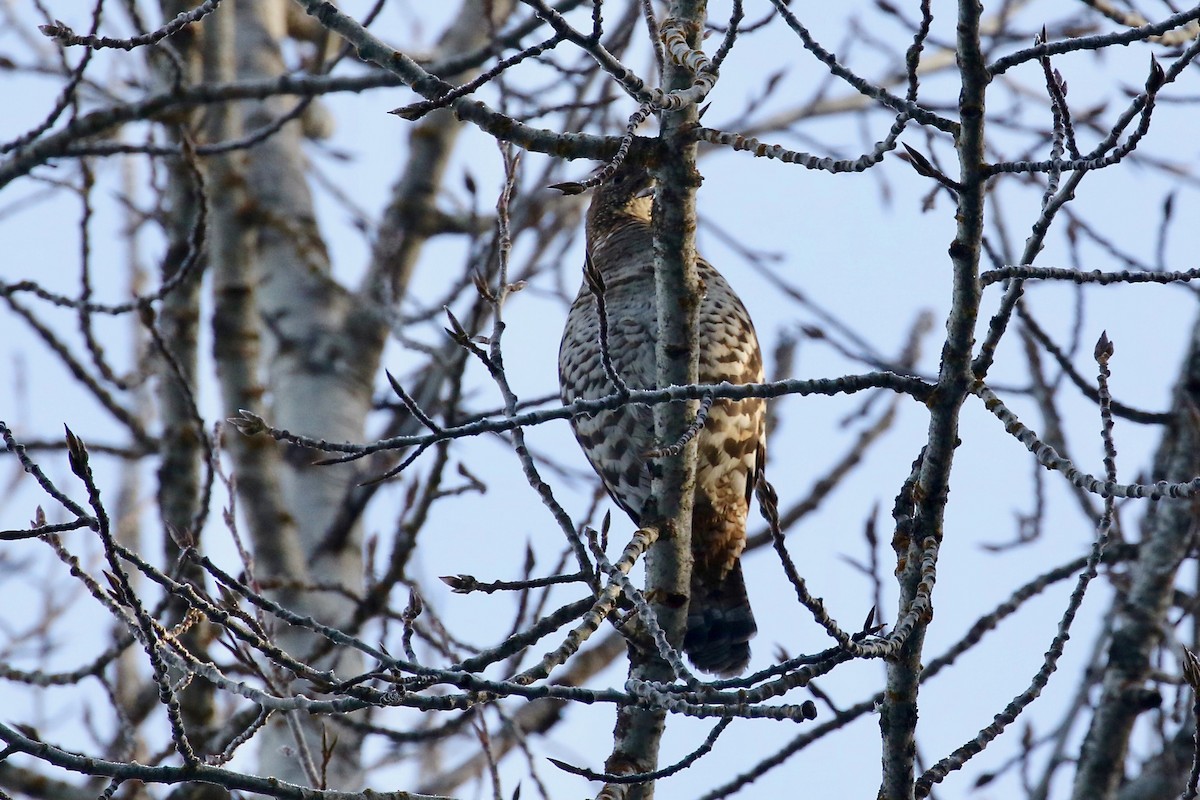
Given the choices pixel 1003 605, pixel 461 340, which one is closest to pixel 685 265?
pixel 461 340

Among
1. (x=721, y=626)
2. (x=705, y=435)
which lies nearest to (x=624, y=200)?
(x=705, y=435)

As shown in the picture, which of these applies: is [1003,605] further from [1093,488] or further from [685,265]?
[1093,488]

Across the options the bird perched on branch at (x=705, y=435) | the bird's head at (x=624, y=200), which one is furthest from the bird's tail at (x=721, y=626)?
the bird's head at (x=624, y=200)

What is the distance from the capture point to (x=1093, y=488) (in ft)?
6.17

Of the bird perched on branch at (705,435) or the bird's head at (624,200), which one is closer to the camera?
the bird perched on branch at (705,435)

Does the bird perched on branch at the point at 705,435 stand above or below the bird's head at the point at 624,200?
below

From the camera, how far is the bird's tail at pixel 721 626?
13.3ft

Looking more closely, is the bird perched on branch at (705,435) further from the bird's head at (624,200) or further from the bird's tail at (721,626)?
the bird's head at (624,200)

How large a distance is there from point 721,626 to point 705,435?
613mm

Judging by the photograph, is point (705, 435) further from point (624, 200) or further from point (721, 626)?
point (624, 200)

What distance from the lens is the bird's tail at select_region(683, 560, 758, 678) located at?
4043 mm

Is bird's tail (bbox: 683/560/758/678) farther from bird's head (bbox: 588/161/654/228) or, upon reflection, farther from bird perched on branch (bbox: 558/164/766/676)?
bird's head (bbox: 588/161/654/228)

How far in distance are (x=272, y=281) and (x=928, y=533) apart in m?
4.19

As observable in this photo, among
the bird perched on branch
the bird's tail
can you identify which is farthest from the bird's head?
the bird's tail
